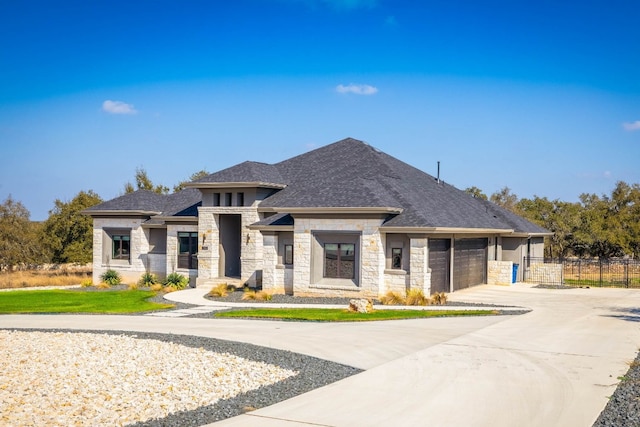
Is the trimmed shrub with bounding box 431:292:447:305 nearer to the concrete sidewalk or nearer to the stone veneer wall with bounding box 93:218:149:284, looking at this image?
the concrete sidewalk

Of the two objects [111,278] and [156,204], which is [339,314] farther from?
[156,204]

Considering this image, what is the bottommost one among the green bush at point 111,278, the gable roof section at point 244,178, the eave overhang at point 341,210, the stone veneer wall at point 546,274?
the green bush at point 111,278

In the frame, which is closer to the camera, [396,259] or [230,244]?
[396,259]

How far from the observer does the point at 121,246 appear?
3897 centimetres

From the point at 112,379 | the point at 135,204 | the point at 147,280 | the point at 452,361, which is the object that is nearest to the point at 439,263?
the point at 452,361

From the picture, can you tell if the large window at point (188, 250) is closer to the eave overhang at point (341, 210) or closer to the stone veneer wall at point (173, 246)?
the stone veneer wall at point (173, 246)

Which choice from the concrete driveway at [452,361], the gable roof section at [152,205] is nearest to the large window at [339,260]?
the concrete driveway at [452,361]

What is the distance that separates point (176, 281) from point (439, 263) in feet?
46.1

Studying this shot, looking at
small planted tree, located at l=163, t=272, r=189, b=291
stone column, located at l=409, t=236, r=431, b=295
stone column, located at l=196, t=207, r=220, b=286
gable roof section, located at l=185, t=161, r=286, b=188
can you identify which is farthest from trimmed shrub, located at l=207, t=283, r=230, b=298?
stone column, located at l=409, t=236, r=431, b=295

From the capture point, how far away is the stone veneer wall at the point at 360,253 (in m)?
27.4

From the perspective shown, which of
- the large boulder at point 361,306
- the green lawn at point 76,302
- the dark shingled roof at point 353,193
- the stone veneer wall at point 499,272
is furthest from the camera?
the stone veneer wall at point 499,272

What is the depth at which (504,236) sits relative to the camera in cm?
3812

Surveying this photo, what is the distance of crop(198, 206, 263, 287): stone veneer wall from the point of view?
32.6 meters

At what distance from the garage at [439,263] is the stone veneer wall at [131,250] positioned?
17985 millimetres
